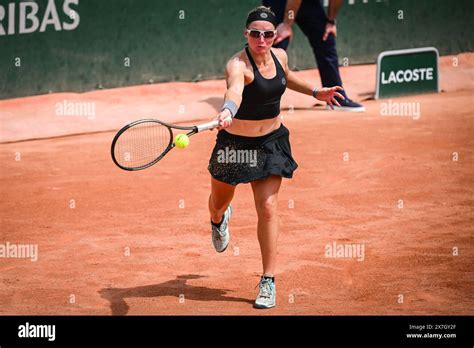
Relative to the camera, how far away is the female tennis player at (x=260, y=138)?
656cm

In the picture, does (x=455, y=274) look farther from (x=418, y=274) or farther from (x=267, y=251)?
(x=267, y=251)

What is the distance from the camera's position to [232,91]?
6270mm

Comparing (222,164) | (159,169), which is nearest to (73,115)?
(159,169)

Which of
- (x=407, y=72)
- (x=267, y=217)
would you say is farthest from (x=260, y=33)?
(x=407, y=72)

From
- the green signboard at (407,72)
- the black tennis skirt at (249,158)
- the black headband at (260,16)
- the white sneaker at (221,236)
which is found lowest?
the white sneaker at (221,236)

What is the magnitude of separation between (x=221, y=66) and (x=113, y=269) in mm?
7594

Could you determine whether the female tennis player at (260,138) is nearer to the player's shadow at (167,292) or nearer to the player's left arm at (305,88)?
the player's left arm at (305,88)

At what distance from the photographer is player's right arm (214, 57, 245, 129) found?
6.01 metres

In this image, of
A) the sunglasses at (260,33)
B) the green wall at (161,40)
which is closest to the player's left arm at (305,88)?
the sunglasses at (260,33)

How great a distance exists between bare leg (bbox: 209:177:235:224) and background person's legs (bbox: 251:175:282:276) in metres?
0.36

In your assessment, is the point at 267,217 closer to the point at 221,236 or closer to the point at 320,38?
the point at 221,236

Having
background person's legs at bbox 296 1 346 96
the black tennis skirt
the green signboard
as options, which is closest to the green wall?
the green signboard

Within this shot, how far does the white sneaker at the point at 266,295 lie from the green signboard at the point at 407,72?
7679 millimetres
